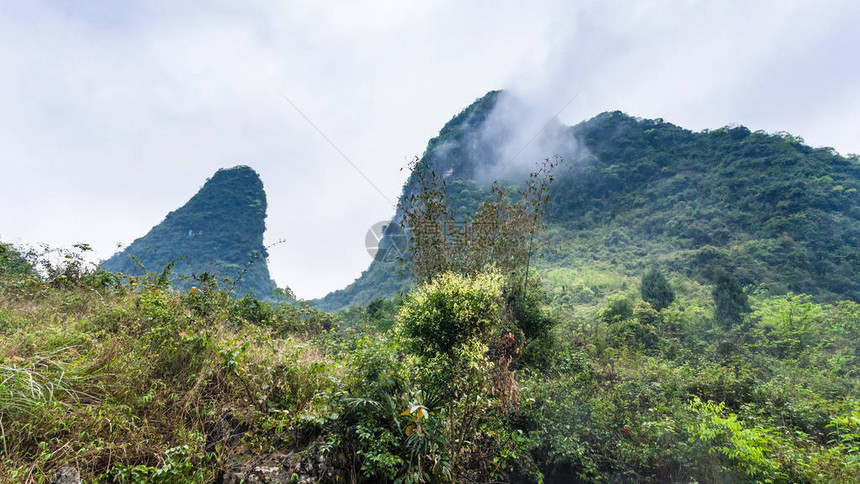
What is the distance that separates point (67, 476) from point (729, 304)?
80.2 ft

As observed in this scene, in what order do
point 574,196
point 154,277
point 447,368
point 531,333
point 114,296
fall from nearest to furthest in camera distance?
point 447,368, point 114,296, point 154,277, point 531,333, point 574,196

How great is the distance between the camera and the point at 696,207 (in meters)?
41.5

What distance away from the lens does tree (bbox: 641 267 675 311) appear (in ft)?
65.7

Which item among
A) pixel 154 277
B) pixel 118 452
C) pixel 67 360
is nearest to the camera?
pixel 118 452

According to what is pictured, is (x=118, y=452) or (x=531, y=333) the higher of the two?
(x=531, y=333)

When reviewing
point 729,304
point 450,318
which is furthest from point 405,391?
point 729,304

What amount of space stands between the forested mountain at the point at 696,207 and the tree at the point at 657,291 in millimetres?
6281

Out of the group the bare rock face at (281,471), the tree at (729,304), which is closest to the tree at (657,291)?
the tree at (729,304)

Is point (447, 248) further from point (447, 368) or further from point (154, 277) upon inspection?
point (154, 277)

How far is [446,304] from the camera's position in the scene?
5.09m

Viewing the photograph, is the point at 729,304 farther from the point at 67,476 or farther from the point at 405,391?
the point at 67,476

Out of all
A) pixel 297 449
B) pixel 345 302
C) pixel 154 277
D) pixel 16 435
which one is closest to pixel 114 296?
pixel 154 277

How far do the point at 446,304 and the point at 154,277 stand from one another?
5.05 metres

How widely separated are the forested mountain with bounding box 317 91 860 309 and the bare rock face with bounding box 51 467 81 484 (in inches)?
684
